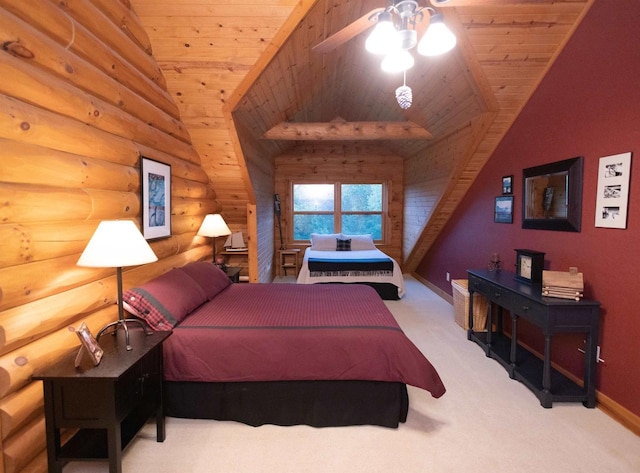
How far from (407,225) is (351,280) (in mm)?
2106

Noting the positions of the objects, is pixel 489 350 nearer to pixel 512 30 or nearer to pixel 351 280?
pixel 351 280

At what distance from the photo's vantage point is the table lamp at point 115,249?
173cm

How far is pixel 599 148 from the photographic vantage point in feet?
7.72

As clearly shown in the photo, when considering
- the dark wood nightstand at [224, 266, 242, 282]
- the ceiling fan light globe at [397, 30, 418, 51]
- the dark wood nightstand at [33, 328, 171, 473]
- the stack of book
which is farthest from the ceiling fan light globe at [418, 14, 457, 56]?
the dark wood nightstand at [224, 266, 242, 282]

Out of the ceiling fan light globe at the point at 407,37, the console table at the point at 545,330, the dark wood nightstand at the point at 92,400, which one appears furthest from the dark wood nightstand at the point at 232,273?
the ceiling fan light globe at the point at 407,37

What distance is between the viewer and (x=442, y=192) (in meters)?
4.61

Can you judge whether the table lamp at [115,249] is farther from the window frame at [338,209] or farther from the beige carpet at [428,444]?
the window frame at [338,209]

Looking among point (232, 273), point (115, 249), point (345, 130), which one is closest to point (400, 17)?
point (115, 249)

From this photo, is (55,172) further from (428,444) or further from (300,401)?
(428,444)

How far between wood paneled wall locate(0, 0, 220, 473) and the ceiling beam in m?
2.10

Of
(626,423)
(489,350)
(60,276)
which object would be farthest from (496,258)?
(60,276)

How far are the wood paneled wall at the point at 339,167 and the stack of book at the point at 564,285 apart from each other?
446cm

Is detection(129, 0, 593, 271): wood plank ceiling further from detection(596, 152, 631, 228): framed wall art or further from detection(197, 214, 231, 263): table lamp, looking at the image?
detection(596, 152, 631, 228): framed wall art

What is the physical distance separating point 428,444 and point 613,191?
80.9 inches
